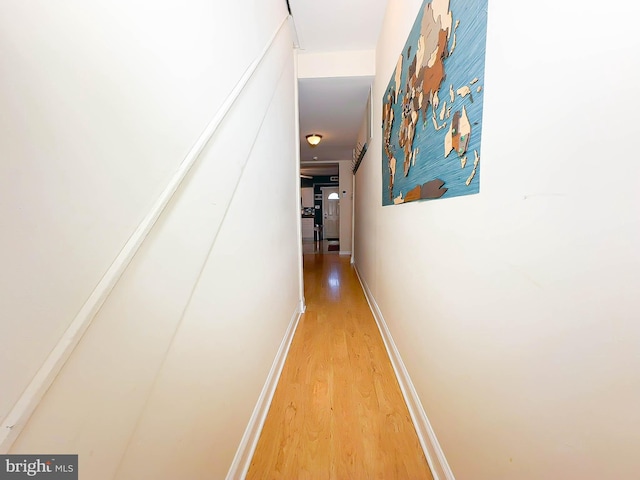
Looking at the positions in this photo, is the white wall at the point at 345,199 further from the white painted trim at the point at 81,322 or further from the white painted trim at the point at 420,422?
the white painted trim at the point at 81,322

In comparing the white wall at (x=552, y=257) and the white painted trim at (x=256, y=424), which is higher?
the white wall at (x=552, y=257)

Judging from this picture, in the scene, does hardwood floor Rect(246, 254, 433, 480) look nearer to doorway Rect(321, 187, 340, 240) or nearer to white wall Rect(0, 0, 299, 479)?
white wall Rect(0, 0, 299, 479)

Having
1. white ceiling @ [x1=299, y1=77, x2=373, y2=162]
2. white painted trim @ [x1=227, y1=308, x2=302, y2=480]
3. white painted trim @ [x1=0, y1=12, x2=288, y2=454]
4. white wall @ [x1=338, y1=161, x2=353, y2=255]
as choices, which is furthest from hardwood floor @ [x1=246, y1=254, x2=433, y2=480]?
white wall @ [x1=338, y1=161, x2=353, y2=255]

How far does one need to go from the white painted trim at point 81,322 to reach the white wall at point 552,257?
0.85 meters

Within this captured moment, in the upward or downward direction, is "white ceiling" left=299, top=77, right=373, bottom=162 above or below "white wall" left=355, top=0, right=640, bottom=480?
above

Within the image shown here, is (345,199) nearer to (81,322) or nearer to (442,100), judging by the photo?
(442,100)

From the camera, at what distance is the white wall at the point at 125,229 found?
1.10 feet

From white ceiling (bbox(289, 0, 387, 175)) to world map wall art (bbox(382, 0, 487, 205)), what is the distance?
3.10 ft

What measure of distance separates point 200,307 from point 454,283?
0.89 m

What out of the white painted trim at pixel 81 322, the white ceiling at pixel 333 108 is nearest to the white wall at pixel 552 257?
the white painted trim at pixel 81 322

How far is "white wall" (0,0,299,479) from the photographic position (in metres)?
0.33

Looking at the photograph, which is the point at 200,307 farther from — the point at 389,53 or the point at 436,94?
the point at 389,53

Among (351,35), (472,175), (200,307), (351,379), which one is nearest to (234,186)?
(200,307)

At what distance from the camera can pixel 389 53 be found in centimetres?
184
